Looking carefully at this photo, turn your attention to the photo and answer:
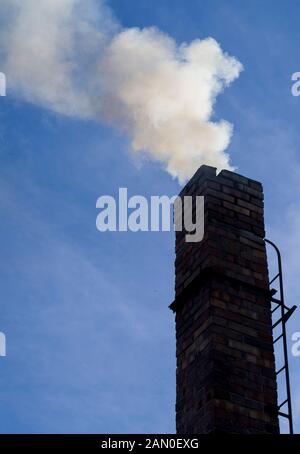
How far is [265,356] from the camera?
6625 millimetres

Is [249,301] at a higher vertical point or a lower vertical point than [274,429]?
higher

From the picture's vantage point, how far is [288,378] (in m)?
6.62

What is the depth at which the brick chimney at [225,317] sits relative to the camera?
6270 millimetres

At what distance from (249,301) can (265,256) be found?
1.64 feet

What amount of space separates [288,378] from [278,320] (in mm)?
472

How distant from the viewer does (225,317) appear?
21.5 ft

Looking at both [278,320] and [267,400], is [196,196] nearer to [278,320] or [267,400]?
[278,320]

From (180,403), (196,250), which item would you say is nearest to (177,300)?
(196,250)

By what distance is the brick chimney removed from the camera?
6.27 m

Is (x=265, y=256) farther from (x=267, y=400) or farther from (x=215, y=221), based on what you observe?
(x=267, y=400)
